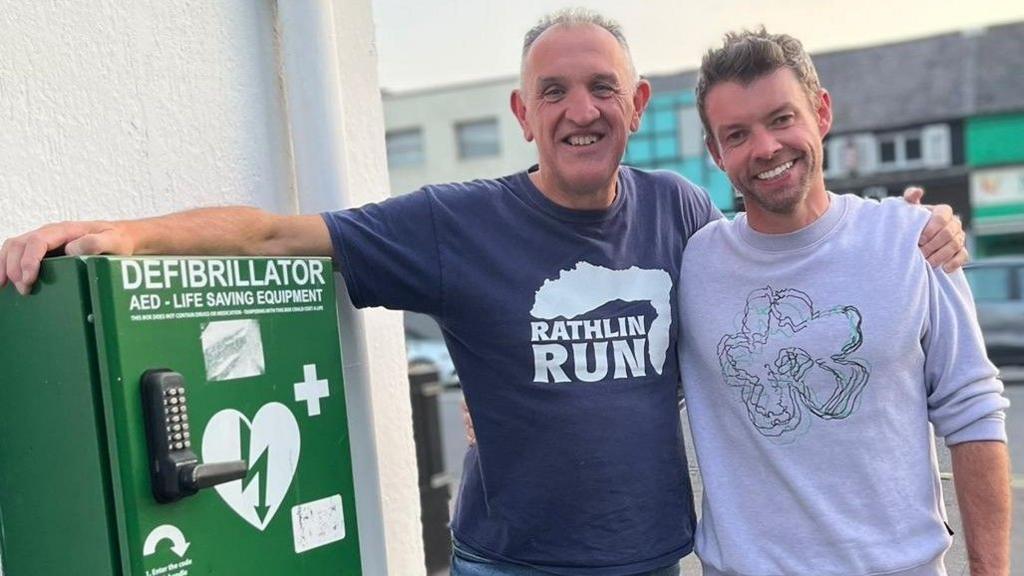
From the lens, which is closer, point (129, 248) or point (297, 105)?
point (129, 248)

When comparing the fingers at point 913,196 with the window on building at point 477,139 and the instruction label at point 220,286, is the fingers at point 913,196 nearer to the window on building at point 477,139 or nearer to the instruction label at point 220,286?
the instruction label at point 220,286

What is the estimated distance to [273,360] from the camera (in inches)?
75.5

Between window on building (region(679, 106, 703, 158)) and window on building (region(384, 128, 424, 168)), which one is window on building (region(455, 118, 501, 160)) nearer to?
window on building (region(384, 128, 424, 168))

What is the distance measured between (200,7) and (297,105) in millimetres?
330

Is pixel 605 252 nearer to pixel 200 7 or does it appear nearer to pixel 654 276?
pixel 654 276

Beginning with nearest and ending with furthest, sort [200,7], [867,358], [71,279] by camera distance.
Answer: [71,279] → [867,358] → [200,7]

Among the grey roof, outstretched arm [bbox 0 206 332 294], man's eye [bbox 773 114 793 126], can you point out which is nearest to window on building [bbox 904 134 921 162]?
the grey roof

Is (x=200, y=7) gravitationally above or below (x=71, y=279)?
above

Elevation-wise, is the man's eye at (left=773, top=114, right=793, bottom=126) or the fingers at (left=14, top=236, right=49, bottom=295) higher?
the man's eye at (left=773, top=114, right=793, bottom=126)

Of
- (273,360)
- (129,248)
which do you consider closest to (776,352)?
(273,360)

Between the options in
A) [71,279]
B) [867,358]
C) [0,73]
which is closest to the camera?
[71,279]

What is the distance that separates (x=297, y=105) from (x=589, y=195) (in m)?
0.81

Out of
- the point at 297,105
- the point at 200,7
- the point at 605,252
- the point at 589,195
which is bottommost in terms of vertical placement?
the point at 605,252

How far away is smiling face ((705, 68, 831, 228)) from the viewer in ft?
6.88
